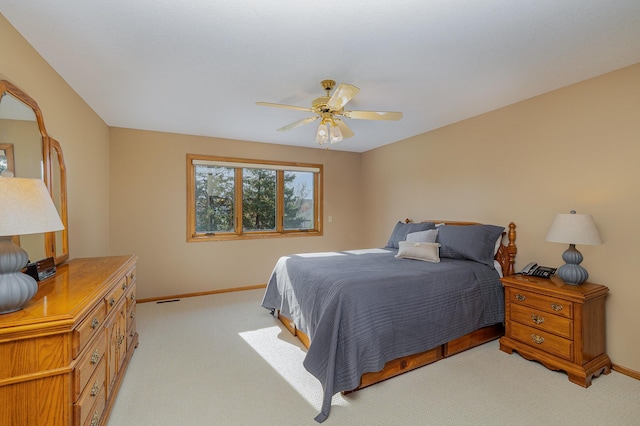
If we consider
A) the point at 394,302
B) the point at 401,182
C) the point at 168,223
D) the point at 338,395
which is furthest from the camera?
the point at 401,182

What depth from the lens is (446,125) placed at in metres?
3.88

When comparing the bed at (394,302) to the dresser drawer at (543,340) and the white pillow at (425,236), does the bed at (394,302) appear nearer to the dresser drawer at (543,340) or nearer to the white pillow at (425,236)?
the white pillow at (425,236)

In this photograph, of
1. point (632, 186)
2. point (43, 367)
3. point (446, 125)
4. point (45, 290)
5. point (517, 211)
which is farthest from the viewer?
point (446, 125)

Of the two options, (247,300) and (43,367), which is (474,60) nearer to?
(43,367)

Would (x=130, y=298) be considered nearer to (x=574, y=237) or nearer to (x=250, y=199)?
(x=250, y=199)

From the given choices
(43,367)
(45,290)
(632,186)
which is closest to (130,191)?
(45,290)

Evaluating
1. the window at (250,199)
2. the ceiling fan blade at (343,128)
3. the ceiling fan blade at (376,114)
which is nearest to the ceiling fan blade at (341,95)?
the ceiling fan blade at (376,114)

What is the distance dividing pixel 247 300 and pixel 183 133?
8.42 feet

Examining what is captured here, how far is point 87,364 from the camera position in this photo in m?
1.45

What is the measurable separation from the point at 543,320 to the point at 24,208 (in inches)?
137

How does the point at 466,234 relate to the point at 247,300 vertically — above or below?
above

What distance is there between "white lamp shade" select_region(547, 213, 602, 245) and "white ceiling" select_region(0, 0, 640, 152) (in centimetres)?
121

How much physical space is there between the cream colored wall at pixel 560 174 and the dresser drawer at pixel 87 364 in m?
3.66

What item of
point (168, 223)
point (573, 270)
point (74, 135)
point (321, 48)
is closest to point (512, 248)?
point (573, 270)
